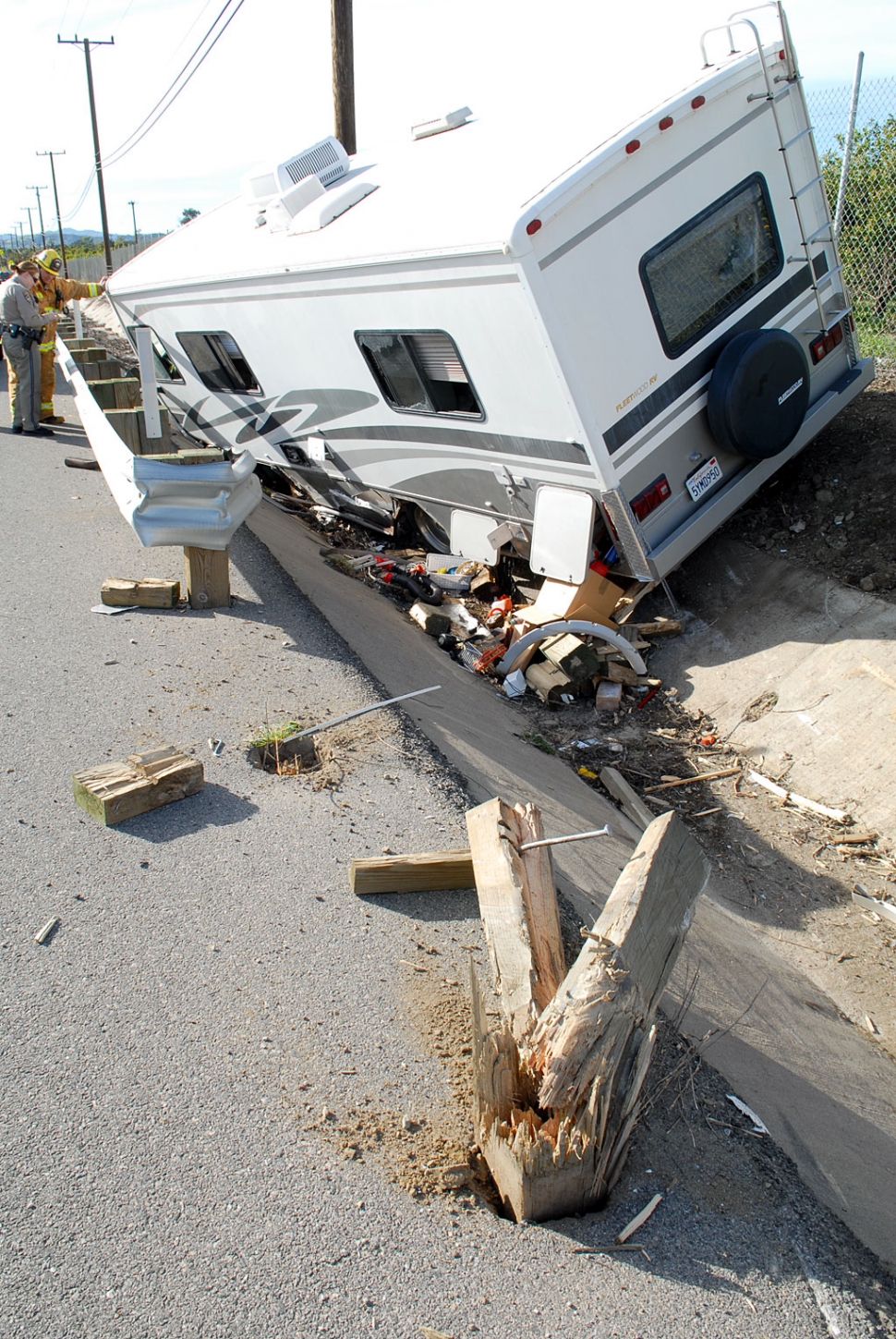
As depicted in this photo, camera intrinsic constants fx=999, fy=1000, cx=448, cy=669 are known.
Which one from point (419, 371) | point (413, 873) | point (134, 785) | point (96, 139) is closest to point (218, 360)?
point (419, 371)

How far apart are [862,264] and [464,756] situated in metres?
8.62

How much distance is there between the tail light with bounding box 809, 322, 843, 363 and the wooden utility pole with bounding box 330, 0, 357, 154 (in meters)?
7.76

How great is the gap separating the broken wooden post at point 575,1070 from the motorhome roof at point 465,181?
4.33m

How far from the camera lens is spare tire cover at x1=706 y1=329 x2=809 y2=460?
6770mm

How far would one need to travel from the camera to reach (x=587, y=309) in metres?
6.18

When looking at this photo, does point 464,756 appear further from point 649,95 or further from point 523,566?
point 649,95

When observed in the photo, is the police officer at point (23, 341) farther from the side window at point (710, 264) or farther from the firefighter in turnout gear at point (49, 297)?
the side window at point (710, 264)

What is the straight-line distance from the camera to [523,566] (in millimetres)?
8609

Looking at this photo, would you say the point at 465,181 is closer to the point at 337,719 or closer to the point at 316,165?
the point at 316,165

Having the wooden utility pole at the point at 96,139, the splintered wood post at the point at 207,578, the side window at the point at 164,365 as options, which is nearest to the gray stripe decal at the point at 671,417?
the splintered wood post at the point at 207,578

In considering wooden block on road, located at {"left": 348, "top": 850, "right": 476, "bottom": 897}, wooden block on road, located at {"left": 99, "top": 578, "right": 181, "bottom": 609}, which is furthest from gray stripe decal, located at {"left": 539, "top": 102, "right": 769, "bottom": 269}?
wooden block on road, located at {"left": 348, "top": 850, "right": 476, "bottom": 897}

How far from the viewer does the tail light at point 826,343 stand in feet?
24.7

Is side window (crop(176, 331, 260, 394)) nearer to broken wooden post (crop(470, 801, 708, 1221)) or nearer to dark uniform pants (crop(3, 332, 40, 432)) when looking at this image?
dark uniform pants (crop(3, 332, 40, 432))

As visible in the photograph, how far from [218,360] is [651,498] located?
568cm
